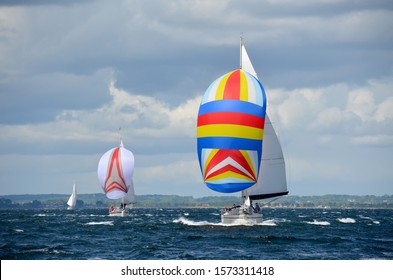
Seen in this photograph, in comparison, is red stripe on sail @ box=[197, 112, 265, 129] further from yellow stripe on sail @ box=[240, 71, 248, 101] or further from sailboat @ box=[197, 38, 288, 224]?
yellow stripe on sail @ box=[240, 71, 248, 101]

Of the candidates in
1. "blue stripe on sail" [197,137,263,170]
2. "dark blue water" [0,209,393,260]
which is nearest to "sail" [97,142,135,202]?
"dark blue water" [0,209,393,260]

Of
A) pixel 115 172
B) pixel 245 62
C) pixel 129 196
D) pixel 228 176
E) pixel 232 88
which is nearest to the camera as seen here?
pixel 228 176

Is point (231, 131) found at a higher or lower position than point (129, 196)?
higher

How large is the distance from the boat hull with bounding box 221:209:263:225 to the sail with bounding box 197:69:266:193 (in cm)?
220

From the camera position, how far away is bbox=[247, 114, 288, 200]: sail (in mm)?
73000

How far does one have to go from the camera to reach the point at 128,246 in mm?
55219

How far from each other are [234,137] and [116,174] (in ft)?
176

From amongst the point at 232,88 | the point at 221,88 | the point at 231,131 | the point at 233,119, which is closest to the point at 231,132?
the point at 231,131

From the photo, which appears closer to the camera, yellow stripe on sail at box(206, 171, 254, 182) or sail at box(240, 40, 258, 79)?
yellow stripe on sail at box(206, 171, 254, 182)

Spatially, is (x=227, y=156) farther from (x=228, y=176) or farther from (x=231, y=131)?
(x=231, y=131)

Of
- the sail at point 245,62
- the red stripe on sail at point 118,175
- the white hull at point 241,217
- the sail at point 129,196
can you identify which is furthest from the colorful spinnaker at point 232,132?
the sail at point 129,196

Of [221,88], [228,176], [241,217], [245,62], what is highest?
[245,62]

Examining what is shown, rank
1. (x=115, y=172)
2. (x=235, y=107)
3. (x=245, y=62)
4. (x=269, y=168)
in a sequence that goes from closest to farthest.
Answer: (x=235, y=107) → (x=269, y=168) → (x=245, y=62) → (x=115, y=172)

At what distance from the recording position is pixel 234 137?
2662 inches
